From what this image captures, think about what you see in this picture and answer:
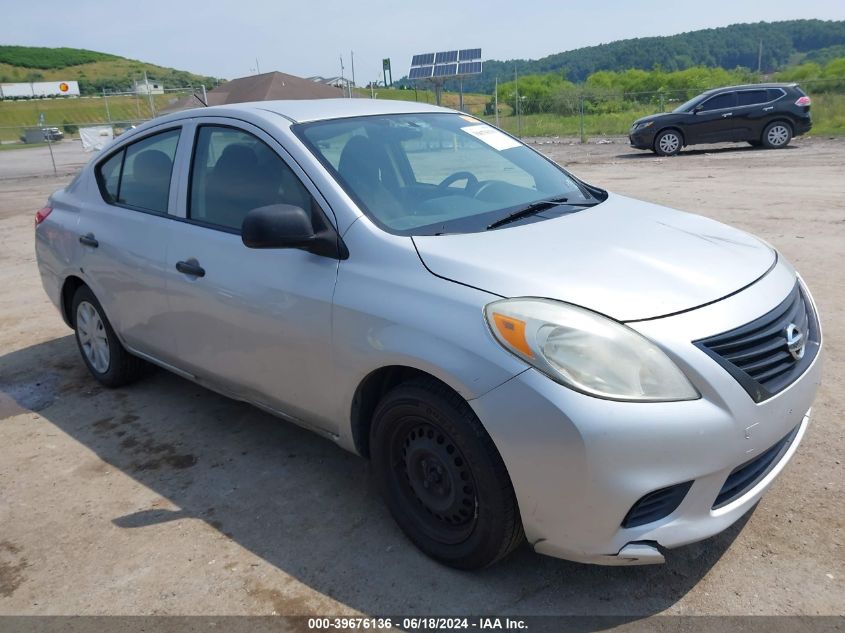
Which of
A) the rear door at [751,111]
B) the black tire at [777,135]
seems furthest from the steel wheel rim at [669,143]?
the black tire at [777,135]

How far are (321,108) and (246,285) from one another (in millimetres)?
1060

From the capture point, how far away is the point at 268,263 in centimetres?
319

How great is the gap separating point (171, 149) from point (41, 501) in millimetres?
1952

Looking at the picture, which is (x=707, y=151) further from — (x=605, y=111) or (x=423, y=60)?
(x=423, y=60)

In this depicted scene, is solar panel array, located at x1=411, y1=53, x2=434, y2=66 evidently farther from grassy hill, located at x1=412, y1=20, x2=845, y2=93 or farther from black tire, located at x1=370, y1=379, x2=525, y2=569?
grassy hill, located at x1=412, y1=20, x2=845, y2=93

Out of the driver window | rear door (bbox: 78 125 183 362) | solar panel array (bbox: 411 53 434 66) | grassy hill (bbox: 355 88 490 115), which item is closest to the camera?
the driver window

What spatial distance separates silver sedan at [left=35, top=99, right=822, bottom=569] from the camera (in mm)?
2254

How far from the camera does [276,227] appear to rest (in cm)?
285

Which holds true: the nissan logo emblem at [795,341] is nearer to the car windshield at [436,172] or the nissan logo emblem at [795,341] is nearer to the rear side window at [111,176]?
the car windshield at [436,172]

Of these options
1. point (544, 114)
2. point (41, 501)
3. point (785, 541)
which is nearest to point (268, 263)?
point (41, 501)

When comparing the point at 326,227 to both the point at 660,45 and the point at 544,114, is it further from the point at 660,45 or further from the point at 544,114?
the point at 660,45

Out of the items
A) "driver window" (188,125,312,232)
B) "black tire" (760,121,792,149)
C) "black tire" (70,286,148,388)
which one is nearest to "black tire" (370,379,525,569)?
"driver window" (188,125,312,232)

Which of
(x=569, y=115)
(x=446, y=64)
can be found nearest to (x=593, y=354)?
(x=569, y=115)

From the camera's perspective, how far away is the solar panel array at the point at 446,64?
136 ft
